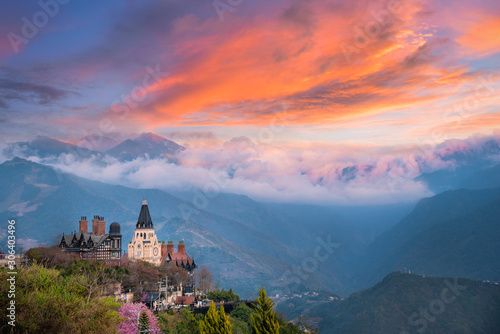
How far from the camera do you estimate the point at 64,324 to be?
28734 mm

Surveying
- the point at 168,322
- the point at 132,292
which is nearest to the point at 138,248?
the point at 132,292

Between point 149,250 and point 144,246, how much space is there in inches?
60.6

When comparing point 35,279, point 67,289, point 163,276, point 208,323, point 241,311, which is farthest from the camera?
point 163,276

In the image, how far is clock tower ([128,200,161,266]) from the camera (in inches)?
4067

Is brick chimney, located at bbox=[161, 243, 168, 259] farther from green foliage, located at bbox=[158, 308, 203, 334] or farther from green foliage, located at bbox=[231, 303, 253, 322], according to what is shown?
green foliage, located at bbox=[158, 308, 203, 334]

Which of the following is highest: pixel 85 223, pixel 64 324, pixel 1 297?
pixel 85 223

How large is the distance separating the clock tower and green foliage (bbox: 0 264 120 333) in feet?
231

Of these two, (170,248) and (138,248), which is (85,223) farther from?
(170,248)

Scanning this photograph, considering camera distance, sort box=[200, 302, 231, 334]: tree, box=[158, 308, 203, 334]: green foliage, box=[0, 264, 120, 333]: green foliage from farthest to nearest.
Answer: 1. box=[158, 308, 203, 334]: green foliage
2. box=[200, 302, 231, 334]: tree
3. box=[0, 264, 120, 333]: green foliage

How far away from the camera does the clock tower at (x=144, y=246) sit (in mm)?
103312

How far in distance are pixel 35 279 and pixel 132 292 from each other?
42.2 meters

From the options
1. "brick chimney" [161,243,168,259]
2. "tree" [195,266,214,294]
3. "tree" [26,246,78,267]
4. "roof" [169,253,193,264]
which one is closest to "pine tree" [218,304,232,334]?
"tree" [26,246,78,267]

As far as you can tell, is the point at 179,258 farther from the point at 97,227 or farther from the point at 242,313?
the point at 242,313

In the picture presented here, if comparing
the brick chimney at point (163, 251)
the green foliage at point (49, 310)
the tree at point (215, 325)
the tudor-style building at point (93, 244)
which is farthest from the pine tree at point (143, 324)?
the brick chimney at point (163, 251)
